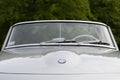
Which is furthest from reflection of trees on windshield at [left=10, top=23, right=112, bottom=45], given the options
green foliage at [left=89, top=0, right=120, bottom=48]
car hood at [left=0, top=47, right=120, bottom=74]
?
green foliage at [left=89, top=0, right=120, bottom=48]

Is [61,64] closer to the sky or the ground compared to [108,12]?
closer to the ground

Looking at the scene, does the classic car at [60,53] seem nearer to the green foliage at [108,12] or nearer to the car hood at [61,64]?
the car hood at [61,64]

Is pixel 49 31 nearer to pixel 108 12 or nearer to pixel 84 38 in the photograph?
pixel 84 38

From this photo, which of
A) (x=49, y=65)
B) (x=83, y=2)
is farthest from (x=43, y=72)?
(x=83, y=2)

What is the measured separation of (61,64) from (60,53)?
0.79 feet

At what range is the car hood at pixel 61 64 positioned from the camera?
13.2ft

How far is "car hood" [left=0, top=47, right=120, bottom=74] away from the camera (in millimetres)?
4035

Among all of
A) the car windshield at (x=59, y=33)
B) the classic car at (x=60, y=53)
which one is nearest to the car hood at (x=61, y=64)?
the classic car at (x=60, y=53)

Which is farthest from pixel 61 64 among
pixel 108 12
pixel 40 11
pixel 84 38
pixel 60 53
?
pixel 108 12

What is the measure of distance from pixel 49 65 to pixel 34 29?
1.84 m

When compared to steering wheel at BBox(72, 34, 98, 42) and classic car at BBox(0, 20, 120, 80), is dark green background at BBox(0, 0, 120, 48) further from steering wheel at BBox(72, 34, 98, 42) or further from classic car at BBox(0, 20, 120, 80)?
steering wheel at BBox(72, 34, 98, 42)

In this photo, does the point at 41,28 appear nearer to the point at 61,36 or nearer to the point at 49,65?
the point at 61,36

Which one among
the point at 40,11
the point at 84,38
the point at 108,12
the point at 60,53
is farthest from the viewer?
the point at 108,12

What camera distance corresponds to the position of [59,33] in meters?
5.68
